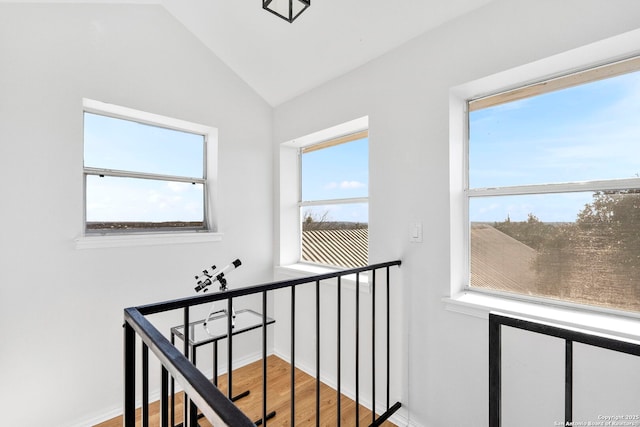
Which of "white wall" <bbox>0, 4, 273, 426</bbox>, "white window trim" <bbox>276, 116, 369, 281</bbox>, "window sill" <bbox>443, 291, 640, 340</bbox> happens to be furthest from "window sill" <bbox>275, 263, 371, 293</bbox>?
"white wall" <bbox>0, 4, 273, 426</bbox>

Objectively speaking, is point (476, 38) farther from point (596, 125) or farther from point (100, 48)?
point (100, 48)

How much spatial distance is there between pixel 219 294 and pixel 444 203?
53.0 inches

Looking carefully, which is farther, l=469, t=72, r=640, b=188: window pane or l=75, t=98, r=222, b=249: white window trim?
l=75, t=98, r=222, b=249: white window trim

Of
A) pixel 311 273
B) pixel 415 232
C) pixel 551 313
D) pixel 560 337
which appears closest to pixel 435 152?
pixel 415 232

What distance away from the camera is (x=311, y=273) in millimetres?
2656

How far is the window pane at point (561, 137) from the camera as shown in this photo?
1.38 meters

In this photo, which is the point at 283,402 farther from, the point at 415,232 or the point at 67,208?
the point at 67,208

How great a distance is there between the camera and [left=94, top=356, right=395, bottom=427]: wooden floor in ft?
6.68

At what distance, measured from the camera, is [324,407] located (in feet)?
7.06

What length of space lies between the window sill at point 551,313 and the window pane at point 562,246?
6cm

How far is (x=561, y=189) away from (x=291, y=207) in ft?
7.16

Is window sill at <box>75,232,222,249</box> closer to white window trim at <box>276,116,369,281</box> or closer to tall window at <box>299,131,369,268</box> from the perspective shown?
white window trim at <box>276,116,369,281</box>

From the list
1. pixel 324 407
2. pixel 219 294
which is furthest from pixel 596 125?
pixel 324 407

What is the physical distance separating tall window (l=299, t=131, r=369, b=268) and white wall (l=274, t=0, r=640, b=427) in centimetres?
33
